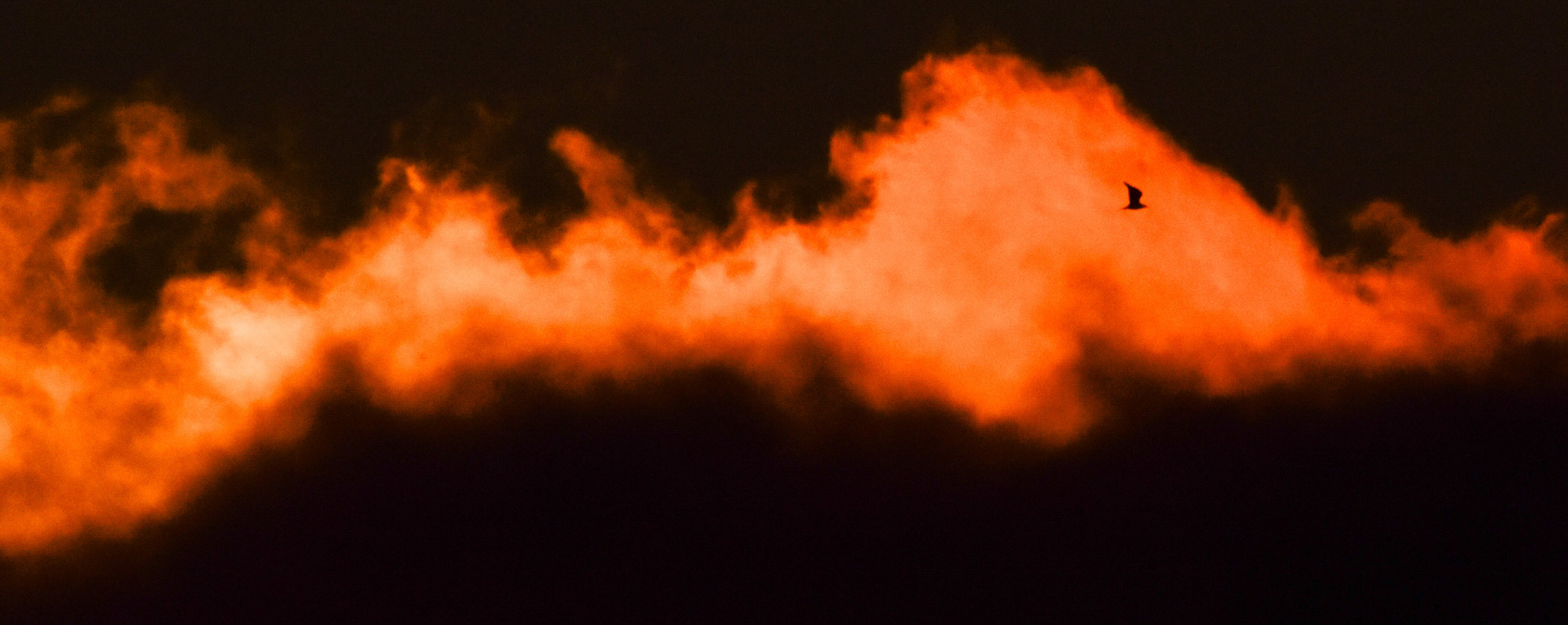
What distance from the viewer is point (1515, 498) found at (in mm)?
28719

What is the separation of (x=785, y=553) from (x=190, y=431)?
11.2m

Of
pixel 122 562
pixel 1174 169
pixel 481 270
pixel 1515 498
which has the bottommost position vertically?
pixel 122 562

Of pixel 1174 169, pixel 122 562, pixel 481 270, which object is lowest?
pixel 122 562

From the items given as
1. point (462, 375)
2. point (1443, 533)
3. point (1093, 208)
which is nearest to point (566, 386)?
point (462, 375)

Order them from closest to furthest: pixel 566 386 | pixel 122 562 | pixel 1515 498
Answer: pixel 122 562 < pixel 566 386 < pixel 1515 498

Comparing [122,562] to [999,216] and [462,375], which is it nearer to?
[462,375]

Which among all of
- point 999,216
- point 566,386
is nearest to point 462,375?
point 566,386

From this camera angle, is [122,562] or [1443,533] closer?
[122,562]

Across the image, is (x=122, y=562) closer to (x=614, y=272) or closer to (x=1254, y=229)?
(x=614, y=272)

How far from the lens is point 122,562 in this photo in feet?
83.0

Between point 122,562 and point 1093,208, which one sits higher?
point 1093,208

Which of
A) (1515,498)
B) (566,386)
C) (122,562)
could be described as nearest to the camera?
(122,562)

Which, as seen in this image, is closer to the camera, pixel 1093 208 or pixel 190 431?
pixel 190 431

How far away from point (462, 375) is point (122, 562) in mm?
6800
